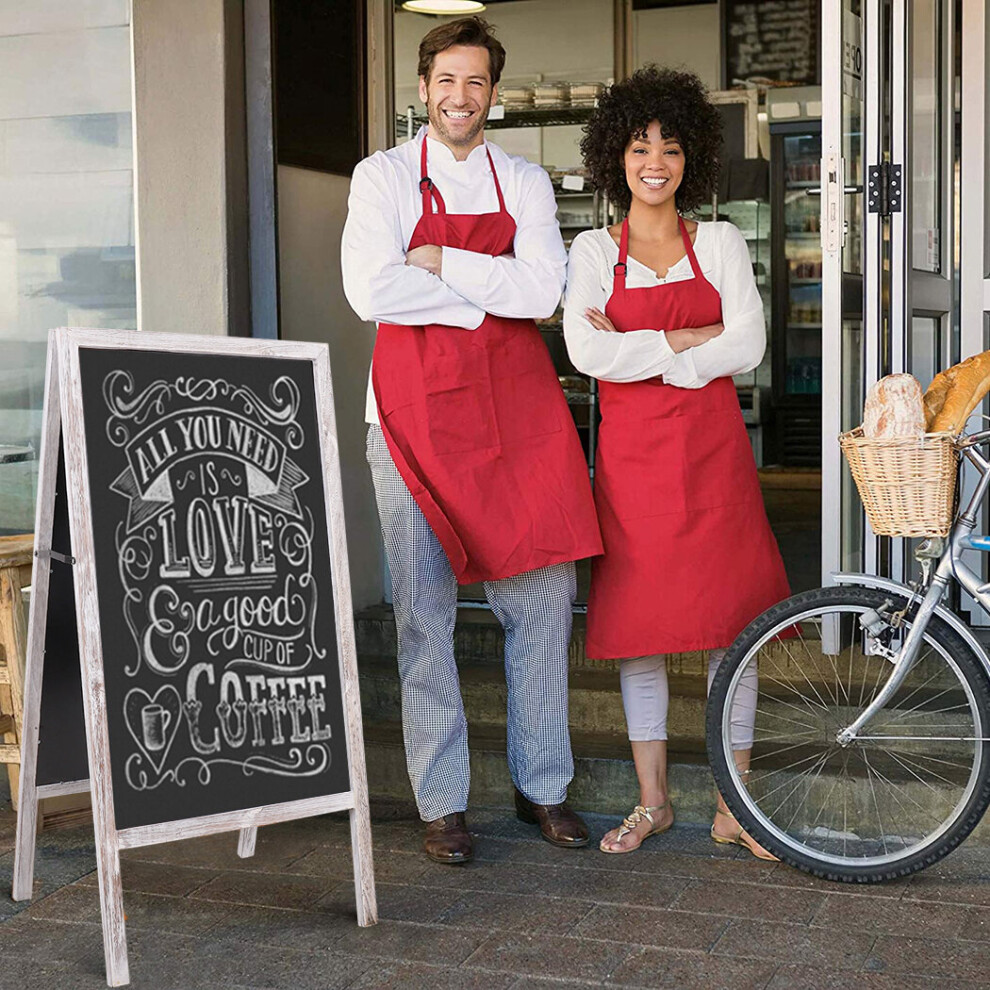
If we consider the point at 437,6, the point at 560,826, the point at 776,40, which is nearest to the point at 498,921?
the point at 560,826

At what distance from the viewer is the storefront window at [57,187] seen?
4645 millimetres

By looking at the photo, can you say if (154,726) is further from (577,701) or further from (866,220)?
(866,220)

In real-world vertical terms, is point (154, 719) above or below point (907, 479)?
below

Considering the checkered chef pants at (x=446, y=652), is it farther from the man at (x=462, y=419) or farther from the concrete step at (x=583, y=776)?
the concrete step at (x=583, y=776)

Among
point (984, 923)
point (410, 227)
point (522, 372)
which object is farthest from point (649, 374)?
point (984, 923)

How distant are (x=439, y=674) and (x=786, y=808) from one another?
3.30ft

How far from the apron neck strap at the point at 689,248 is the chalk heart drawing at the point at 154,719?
158 cm

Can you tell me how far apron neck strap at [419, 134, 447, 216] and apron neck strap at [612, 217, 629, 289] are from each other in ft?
1.44

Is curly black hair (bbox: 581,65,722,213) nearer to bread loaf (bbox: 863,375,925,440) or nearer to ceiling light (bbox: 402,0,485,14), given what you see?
bread loaf (bbox: 863,375,925,440)

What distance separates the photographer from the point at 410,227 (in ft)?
11.6

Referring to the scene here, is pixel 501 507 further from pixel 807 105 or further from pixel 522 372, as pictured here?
pixel 807 105

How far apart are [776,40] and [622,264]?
268 inches

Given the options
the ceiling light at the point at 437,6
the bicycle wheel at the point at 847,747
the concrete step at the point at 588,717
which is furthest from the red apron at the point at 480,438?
the ceiling light at the point at 437,6

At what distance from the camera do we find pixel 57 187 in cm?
473
